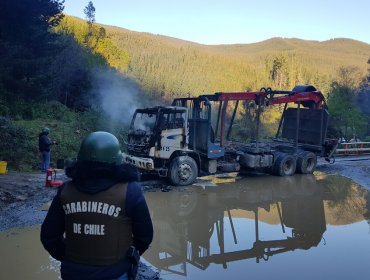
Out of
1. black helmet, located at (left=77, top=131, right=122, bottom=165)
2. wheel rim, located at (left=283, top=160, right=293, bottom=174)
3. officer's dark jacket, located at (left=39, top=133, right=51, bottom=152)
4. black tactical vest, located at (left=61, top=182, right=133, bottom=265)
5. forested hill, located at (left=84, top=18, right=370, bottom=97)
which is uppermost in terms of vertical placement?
forested hill, located at (left=84, top=18, right=370, bottom=97)

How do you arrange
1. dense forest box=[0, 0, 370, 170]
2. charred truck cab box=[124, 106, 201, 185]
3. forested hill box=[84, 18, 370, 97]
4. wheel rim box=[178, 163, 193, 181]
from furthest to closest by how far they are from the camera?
forested hill box=[84, 18, 370, 97] < dense forest box=[0, 0, 370, 170] < wheel rim box=[178, 163, 193, 181] < charred truck cab box=[124, 106, 201, 185]

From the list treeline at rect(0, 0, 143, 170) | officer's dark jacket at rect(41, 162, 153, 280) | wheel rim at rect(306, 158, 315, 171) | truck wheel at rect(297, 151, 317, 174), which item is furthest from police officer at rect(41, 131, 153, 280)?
wheel rim at rect(306, 158, 315, 171)

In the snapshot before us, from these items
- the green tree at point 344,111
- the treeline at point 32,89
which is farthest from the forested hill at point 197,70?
the treeline at point 32,89

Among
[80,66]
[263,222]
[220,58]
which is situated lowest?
[263,222]

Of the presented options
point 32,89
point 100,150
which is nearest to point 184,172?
point 32,89

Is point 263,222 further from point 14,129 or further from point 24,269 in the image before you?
point 14,129

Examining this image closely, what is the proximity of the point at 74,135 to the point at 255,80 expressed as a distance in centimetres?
4939

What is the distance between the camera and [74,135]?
1889 centimetres

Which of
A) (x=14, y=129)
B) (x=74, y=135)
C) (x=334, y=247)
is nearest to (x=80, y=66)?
(x=74, y=135)

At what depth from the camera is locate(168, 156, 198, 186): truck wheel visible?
39.9 ft

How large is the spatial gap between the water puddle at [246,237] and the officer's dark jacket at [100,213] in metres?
3.38

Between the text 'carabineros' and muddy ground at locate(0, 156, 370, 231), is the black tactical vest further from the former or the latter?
muddy ground at locate(0, 156, 370, 231)

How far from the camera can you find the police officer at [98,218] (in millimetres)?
2428

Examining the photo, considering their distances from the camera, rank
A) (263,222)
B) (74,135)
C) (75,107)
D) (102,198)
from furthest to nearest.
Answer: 1. (75,107)
2. (74,135)
3. (263,222)
4. (102,198)
